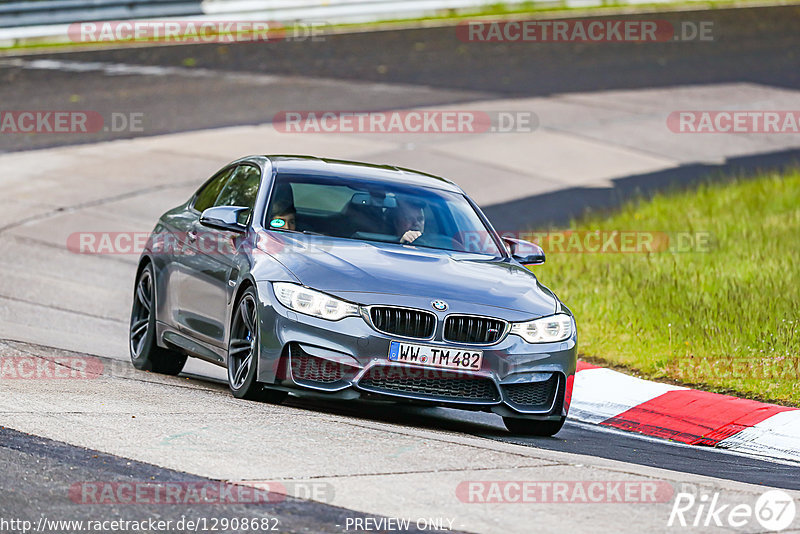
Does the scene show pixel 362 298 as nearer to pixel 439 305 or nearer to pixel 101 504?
pixel 439 305

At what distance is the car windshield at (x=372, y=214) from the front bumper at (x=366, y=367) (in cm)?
106

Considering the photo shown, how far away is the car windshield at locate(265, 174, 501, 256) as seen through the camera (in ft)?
29.5

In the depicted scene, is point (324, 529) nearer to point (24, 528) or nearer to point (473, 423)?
point (24, 528)

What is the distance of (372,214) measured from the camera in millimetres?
9117

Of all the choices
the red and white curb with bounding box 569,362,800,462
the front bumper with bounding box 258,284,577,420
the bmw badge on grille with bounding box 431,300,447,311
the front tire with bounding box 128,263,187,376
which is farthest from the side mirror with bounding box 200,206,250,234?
the red and white curb with bounding box 569,362,800,462

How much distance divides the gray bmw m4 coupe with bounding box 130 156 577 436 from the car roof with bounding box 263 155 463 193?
0.06 feet

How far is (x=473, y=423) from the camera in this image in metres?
9.20

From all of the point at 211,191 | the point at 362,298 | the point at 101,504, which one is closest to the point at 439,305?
the point at 362,298

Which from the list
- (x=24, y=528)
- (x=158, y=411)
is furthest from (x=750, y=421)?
(x=24, y=528)

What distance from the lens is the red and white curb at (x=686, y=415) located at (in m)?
8.84

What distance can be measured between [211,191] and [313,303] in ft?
8.64

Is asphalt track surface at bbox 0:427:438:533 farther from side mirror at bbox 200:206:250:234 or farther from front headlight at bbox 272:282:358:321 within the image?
side mirror at bbox 200:206:250:234


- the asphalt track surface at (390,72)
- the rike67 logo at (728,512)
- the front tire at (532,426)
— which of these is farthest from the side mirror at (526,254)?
the asphalt track surface at (390,72)

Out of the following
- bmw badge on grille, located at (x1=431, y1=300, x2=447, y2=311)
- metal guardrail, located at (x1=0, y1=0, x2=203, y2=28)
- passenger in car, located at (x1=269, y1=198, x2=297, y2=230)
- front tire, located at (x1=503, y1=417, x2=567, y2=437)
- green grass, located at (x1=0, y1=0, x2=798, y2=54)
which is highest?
metal guardrail, located at (x1=0, y1=0, x2=203, y2=28)
